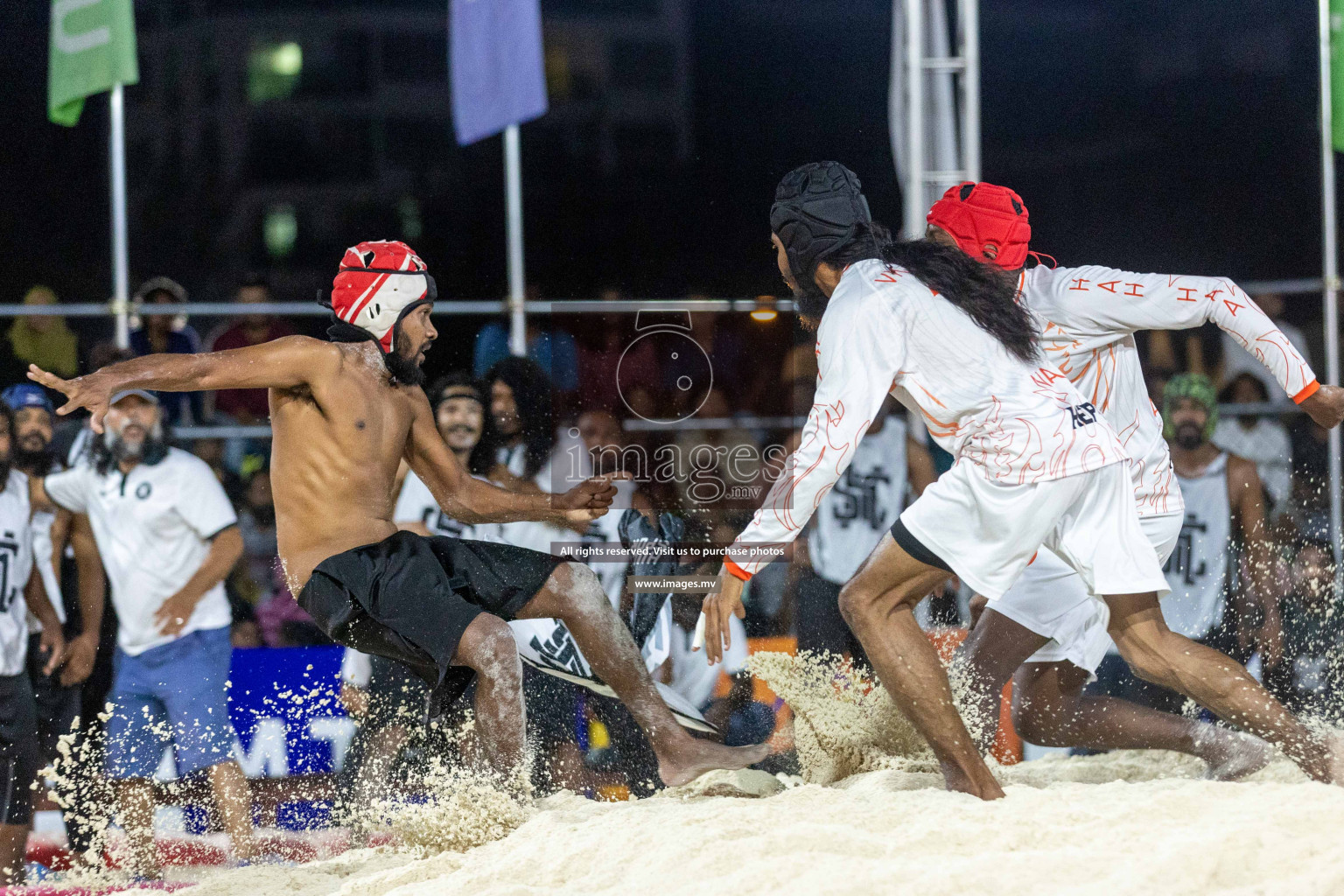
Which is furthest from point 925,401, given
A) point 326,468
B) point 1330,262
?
point 1330,262

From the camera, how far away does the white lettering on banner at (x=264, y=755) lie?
457 cm

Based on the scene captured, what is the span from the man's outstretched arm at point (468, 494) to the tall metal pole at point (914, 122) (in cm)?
160

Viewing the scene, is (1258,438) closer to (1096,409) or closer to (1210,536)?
(1210,536)

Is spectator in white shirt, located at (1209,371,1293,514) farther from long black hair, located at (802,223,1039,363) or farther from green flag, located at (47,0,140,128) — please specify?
green flag, located at (47,0,140,128)

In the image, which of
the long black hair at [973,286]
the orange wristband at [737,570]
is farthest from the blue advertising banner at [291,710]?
the long black hair at [973,286]

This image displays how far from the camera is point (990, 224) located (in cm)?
374

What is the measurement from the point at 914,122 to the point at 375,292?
2053 millimetres

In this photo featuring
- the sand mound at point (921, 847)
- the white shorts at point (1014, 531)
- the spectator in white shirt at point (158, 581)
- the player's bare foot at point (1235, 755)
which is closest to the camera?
the sand mound at point (921, 847)

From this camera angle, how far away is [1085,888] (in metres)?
2.58

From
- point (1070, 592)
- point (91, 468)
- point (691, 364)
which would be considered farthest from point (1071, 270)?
point (91, 468)

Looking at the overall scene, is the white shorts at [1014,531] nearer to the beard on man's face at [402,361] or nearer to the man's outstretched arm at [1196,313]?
the man's outstretched arm at [1196,313]

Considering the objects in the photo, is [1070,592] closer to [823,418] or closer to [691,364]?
[823,418]

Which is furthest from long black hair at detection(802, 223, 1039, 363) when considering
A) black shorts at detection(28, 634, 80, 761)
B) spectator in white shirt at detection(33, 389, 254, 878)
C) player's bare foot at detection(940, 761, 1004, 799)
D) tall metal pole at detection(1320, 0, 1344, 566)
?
black shorts at detection(28, 634, 80, 761)

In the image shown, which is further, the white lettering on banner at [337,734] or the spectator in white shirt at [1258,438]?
the spectator in white shirt at [1258,438]
